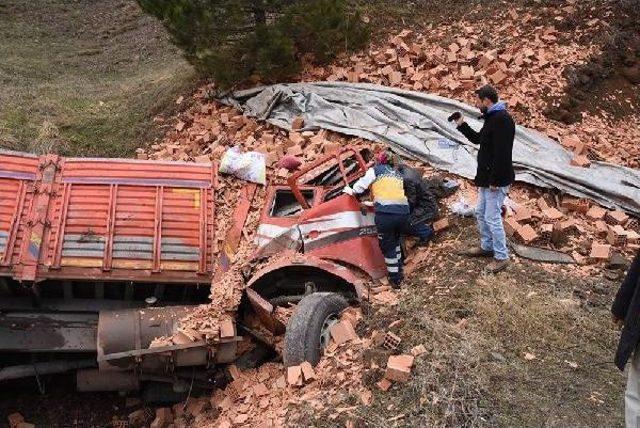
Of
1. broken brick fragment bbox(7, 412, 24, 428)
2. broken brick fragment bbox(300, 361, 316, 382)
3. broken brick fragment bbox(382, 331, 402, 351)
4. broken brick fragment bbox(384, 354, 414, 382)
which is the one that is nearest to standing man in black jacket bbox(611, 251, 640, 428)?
broken brick fragment bbox(384, 354, 414, 382)

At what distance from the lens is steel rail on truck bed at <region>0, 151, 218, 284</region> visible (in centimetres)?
703

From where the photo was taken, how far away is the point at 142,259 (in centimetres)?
719

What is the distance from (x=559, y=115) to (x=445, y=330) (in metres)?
5.48

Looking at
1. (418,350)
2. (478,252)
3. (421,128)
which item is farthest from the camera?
(421,128)

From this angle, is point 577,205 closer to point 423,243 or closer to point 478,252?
point 478,252

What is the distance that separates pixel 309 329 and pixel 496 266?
6.93 ft

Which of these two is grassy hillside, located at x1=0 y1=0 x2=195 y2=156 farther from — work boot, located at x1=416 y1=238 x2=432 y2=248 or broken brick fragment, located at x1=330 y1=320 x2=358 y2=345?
broken brick fragment, located at x1=330 y1=320 x2=358 y2=345

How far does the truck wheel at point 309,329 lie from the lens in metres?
5.98

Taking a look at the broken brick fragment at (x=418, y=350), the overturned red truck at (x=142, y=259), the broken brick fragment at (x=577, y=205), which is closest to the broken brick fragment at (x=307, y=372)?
the overturned red truck at (x=142, y=259)

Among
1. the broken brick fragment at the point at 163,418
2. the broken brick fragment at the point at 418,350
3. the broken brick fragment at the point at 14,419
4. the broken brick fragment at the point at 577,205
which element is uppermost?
the broken brick fragment at the point at 577,205

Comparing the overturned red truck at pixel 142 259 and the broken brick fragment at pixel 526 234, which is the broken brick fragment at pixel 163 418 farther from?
the broken brick fragment at pixel 526 234

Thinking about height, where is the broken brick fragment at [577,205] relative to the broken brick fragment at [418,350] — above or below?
above

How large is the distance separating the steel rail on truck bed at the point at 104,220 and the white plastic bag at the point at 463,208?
2.80m

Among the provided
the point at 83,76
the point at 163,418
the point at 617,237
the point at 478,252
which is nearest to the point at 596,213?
the point at 617,237
